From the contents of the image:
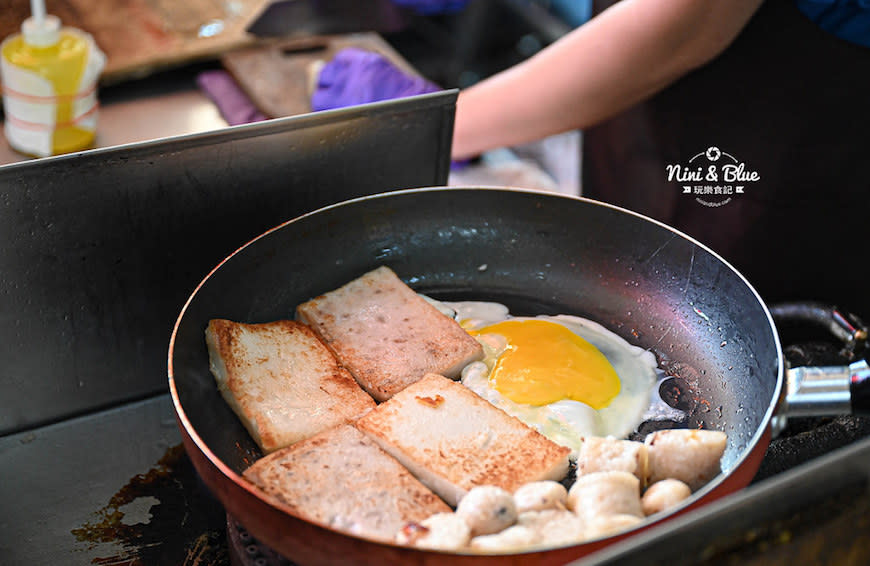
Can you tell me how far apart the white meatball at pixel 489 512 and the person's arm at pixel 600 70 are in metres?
1.29

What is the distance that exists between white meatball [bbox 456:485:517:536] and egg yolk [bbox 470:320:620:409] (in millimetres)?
437

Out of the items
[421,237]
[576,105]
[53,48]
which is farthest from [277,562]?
[53,48]

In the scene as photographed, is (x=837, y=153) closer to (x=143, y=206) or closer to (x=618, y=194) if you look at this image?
(x=618, y=194)

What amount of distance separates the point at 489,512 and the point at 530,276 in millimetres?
791

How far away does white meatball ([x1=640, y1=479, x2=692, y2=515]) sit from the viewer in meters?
1.05

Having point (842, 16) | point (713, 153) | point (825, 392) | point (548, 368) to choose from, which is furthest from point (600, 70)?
point (825, 392)

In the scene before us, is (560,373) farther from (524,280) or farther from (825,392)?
(825,392)

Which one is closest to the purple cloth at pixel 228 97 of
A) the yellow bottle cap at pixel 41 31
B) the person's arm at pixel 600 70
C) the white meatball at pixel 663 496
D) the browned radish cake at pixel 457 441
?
the yellow bottle cap at pixel 41 31

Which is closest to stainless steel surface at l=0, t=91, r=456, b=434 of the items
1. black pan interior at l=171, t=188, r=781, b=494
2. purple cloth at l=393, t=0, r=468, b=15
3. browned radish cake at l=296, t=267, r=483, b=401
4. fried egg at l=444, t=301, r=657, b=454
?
black pan interior at l=171, t=188, r=781, b=494

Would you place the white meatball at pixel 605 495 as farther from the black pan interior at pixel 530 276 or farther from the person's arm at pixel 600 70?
the person's arm at pixel 600 70

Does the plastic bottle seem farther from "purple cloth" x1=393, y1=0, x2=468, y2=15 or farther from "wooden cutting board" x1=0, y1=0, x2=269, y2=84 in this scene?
"purple cloth" x1=393, y1=0, x2=468, y2=15

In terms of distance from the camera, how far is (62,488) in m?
1.40

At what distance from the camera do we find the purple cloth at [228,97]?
2521mm

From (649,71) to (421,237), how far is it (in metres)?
0.76
